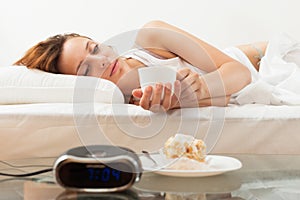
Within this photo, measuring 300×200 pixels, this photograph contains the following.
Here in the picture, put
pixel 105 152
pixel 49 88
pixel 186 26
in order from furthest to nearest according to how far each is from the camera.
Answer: pixel 186 26, pixel 49 88, pixel 105 152

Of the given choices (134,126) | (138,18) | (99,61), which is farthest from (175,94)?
(138,18)

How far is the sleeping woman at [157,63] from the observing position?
134 centimetres

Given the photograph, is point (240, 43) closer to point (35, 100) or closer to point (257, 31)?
point (257, 31)

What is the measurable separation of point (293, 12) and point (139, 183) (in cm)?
165

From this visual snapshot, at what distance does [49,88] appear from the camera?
1479 millimetres

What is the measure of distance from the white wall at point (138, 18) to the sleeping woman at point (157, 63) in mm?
527

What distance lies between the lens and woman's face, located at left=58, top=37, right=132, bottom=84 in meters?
1.37

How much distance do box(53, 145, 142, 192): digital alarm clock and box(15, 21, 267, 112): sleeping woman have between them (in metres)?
0.42

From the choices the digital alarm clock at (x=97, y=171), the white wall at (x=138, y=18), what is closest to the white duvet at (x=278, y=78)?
the white wall at (x=138, y=18)

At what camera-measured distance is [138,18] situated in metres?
2.33

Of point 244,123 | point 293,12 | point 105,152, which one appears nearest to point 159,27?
point 244,123

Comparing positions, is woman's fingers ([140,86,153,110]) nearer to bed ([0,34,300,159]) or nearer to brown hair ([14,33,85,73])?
bed ([0,34,300,159])

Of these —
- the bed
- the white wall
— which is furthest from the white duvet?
the white wall

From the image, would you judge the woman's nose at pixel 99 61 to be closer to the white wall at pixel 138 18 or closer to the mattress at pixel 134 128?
the mattress at pixel 134 128
